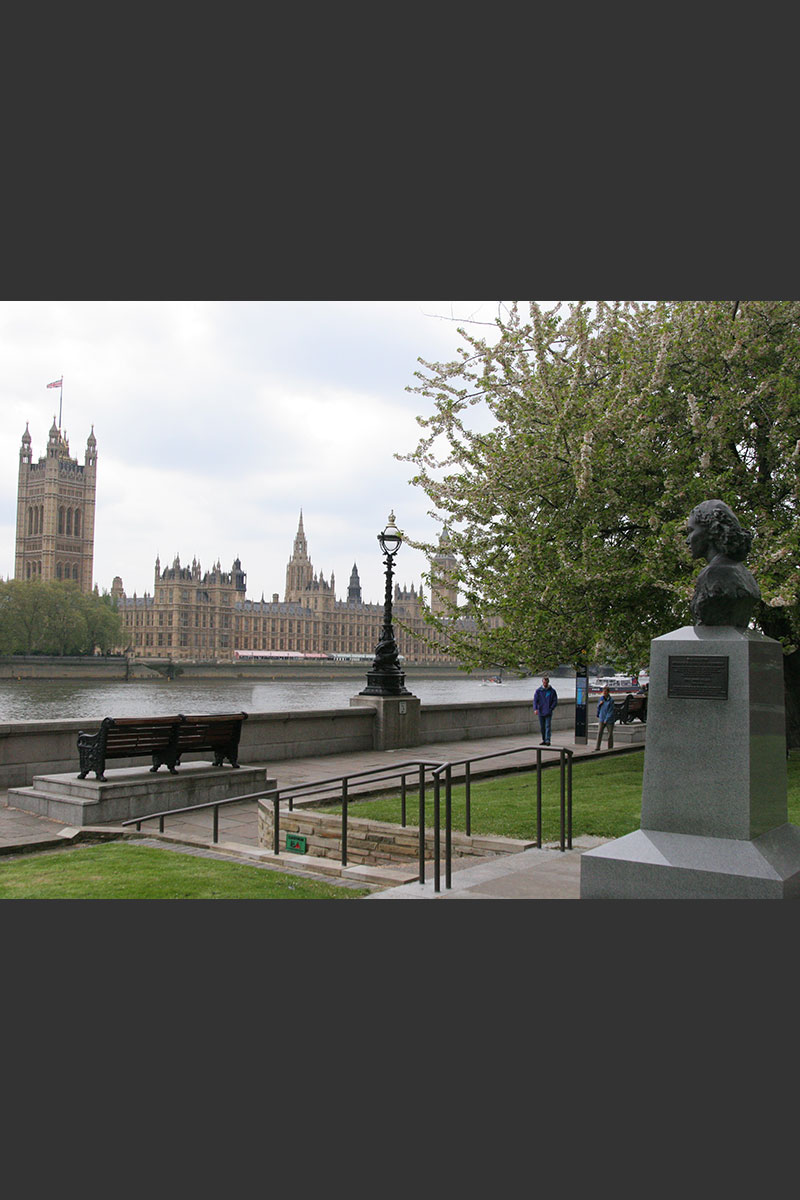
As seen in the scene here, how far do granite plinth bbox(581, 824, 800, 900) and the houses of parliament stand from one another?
144097 mm

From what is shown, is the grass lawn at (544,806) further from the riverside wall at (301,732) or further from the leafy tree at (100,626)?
the leafy tree at (100,626)

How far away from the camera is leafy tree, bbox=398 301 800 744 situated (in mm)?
12531

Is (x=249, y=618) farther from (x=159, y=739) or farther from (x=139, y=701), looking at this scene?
(x=159, y=739)

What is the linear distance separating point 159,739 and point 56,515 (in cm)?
15752

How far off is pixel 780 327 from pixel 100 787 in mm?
11360

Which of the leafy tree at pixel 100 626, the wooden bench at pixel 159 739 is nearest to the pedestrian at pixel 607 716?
the wooden bench at pixel 159 739

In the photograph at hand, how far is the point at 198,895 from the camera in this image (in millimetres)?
6293

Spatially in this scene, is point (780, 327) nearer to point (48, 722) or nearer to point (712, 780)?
point (712, 780)

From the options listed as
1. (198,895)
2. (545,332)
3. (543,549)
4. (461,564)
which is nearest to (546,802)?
(543,549)

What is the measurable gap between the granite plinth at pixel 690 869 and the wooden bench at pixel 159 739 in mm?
6299

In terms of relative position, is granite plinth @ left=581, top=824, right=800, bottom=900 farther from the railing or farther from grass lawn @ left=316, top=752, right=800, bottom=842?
grass lawn @ left=316, top=752, right=800, bottom=842

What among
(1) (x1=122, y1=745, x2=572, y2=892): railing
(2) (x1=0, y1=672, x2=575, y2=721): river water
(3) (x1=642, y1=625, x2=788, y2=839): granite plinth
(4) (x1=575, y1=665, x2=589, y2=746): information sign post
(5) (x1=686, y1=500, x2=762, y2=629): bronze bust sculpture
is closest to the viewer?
(3) (x1=642, y1=625, x2=788, y2=839): granite plinth

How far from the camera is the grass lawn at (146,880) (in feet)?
20.7

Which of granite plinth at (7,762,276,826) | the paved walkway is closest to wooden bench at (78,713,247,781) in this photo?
granite plinth at (7,762,276,826)
